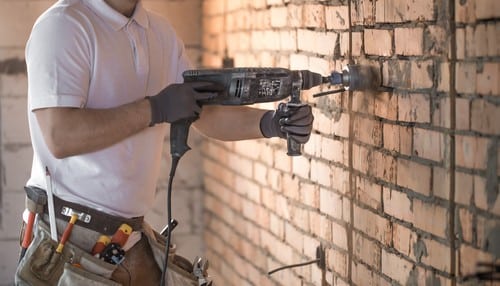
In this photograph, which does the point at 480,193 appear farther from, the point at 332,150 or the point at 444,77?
the point at 332,150

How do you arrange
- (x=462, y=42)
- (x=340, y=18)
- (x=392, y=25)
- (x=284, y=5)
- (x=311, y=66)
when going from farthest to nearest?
1. (x=284, y=5)
2. (x=311, y=66)
3. (x=340, y=18)
4. (x=392, y=25)
5. (x=462, y=42)

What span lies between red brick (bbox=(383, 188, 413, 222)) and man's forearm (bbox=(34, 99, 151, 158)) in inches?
26.6

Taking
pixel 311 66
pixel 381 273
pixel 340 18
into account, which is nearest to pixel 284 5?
pixel 311 66

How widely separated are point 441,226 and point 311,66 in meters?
1.05

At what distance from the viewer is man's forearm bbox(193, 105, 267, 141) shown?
104 inches

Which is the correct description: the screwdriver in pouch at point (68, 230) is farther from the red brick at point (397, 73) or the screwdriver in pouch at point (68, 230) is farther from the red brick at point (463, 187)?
the red brick at point (463, 187)

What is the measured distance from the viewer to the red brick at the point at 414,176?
2.12 meters

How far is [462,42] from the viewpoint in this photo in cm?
193

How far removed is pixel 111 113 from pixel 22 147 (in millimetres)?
2539

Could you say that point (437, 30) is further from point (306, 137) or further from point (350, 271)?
point (350, 271)

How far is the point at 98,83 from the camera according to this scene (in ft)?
7.86

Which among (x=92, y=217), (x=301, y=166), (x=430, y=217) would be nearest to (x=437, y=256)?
(x=430, y=217)

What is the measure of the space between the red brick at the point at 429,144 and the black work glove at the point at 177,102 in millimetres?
573

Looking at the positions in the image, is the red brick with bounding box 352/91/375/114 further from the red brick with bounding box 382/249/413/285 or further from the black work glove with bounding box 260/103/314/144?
the red brick with bounding box 382/249/413/285
